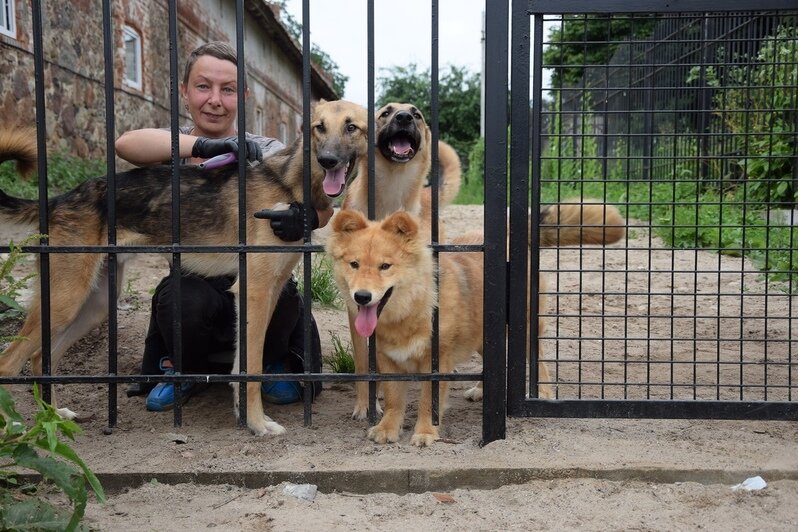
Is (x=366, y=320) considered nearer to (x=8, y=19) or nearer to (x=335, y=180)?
(x=335, y=180)

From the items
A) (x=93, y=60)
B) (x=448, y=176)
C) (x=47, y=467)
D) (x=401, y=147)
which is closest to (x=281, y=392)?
(x=401, y=147)

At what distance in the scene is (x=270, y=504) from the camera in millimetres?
2746

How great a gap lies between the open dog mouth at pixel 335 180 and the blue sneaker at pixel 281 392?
1.12 m

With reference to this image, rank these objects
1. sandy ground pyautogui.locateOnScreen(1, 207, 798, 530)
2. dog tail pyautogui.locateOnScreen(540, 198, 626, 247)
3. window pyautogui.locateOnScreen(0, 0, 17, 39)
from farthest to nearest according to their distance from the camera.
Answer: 1. window pyautogui.locateOnScreen(0, 0, 17, 39)
2. dog tail pyautogui.locateOnScreen(540, 198, 626, 247)
3. sandy ground pyautogui.locateOnScreen(1, 207, 798, 530)

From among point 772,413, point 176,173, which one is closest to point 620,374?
point 772,413

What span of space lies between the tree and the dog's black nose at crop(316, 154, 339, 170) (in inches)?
1257

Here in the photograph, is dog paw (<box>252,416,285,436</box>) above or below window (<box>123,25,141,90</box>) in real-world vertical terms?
below

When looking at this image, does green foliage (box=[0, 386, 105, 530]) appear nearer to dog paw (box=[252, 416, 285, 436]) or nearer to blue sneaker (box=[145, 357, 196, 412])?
dog paw (box=[252, 416, 285, 436])

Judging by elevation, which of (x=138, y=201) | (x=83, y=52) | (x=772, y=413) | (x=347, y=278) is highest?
(x=83, y=52)

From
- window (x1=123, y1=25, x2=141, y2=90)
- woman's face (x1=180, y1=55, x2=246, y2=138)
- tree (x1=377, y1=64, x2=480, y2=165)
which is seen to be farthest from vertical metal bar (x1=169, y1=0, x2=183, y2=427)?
tree (x1=377, y1=64, x2=480, y2=165)

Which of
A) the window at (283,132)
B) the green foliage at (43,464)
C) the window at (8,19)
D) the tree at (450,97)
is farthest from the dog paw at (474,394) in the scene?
the tree at (450,97)

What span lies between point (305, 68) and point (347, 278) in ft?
3.00

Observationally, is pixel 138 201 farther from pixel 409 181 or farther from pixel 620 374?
pixel 620 374

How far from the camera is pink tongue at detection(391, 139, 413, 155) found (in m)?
4.39
